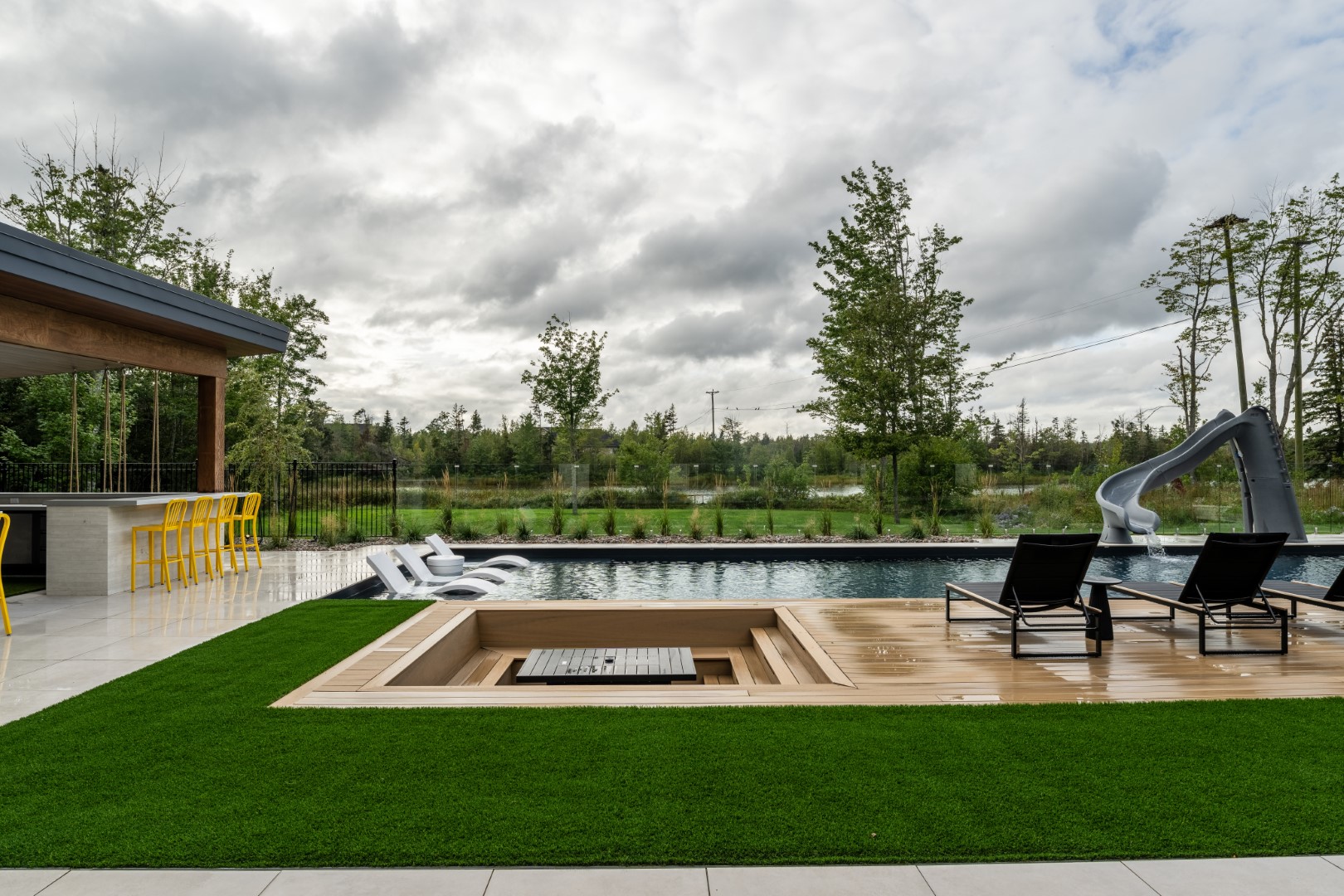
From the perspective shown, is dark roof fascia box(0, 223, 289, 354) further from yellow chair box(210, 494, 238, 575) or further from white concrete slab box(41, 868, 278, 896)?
white concrete slab box(41, 868, 278, 896)

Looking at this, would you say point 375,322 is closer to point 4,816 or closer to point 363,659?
point 363,659

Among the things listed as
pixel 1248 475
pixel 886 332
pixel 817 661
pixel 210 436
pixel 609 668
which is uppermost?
pixel 886 332

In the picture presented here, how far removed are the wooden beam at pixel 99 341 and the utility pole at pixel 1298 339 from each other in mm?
25570

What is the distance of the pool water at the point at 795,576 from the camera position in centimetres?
912

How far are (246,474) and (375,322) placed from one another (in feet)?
27.9

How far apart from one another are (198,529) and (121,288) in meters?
3.25

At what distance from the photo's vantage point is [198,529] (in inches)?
363

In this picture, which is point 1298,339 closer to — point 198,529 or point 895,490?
point 895,490

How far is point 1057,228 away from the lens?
1623 centimetres

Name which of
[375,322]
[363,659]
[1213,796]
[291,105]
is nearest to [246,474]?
[291,105]

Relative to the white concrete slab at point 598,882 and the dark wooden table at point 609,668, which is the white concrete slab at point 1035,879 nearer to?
the white concrete slab at point 598,882

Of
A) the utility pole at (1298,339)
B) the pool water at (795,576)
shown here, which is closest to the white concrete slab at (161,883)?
the pool water at (795,576)

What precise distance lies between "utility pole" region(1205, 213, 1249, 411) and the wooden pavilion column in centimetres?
2548

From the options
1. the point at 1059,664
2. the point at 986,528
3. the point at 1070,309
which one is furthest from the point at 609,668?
the point at 1070,309
